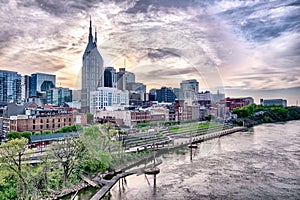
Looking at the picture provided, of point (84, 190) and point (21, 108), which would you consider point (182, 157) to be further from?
point (21, 108)

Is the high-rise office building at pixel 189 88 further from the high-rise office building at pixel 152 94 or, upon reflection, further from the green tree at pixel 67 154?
the green tree at pixel 67 154

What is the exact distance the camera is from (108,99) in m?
4.55

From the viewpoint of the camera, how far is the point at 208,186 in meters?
3.79

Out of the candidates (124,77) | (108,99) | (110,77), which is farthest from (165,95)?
(108,99)

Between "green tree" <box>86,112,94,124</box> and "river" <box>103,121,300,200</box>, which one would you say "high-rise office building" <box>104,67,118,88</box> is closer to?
"green tree" <box>86,112,94,124</box>

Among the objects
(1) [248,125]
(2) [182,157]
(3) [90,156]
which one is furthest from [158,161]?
(1) [248,125]

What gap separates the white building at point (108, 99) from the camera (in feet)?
14.0

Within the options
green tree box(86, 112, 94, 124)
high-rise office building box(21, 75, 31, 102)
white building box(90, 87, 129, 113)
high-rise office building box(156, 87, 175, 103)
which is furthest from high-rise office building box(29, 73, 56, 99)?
high-rise office building box(156, 87, 175, 103)

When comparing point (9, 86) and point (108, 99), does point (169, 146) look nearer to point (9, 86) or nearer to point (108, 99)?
point (108, 99)

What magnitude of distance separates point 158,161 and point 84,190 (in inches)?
74.7

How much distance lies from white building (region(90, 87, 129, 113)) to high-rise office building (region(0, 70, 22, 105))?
19749 millimetres

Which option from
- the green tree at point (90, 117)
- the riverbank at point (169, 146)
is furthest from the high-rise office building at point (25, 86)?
the green tree at point (90, 117)

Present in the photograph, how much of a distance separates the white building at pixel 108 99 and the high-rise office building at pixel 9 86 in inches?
778

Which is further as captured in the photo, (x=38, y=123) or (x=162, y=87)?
(x=38, y=123)
